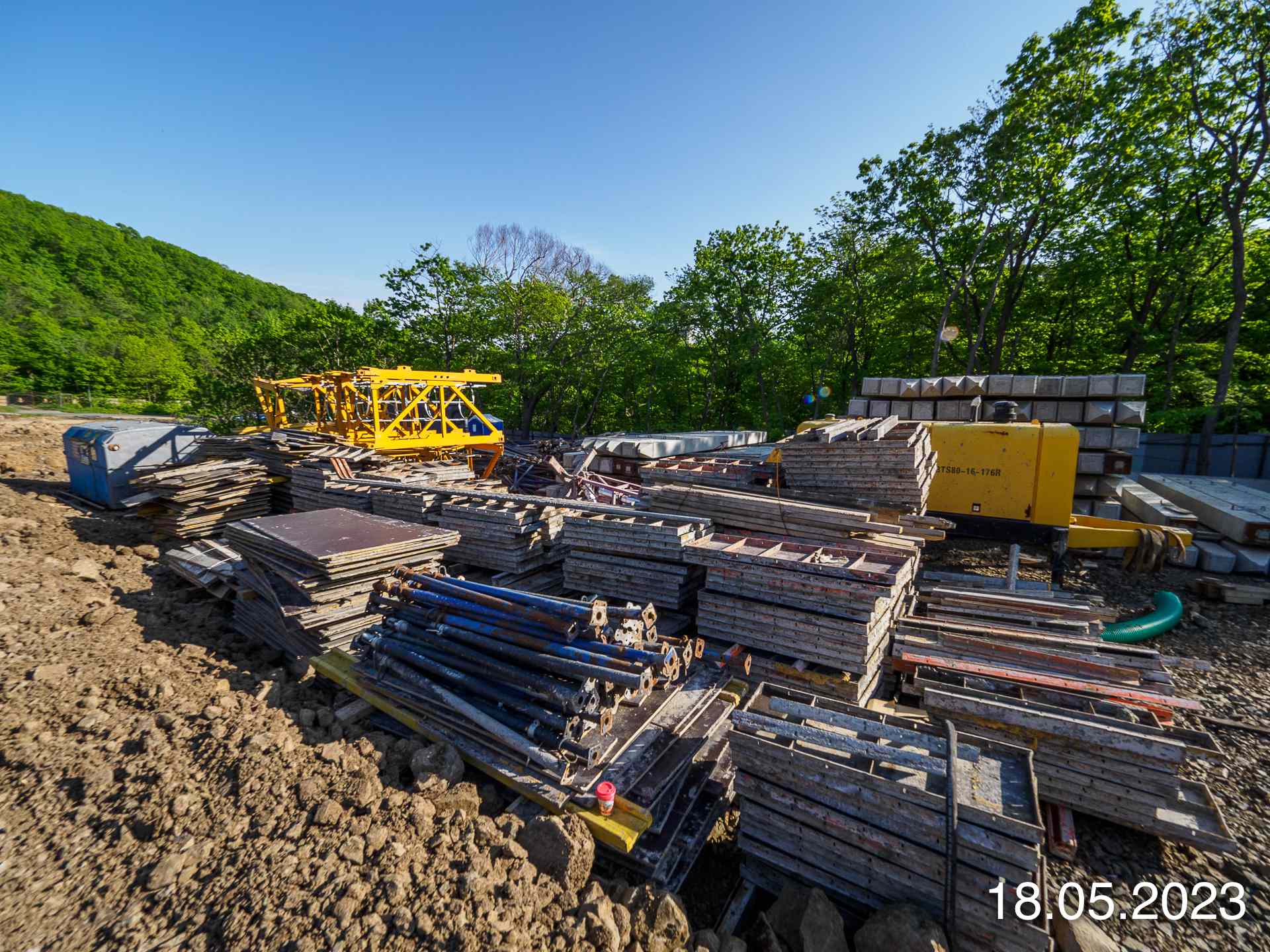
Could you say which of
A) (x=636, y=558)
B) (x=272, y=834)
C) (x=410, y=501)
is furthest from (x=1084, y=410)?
(x=272, y=834)

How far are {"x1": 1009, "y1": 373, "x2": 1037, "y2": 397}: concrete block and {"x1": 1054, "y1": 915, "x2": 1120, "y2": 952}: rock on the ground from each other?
11.1 meters

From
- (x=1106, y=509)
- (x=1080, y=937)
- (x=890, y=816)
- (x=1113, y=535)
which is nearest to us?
(x=1080, y=937)

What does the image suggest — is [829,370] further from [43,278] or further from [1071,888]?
[43,278]

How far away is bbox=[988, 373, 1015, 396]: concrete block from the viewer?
11.4 meters

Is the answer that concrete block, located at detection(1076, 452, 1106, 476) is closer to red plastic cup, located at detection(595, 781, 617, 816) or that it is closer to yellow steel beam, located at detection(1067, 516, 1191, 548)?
yellow steel beam, located at detection(1067, 516, 1191, 548)

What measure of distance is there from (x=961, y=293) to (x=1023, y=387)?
12075 mm

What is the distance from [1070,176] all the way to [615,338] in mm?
18618

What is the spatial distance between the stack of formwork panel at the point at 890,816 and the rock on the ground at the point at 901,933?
0.59ft

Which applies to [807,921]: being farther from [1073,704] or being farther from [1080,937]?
[1073,704]

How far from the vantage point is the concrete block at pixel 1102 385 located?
1034 centimetres

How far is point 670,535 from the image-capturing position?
243 inches

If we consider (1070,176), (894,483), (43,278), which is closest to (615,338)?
(1070,176)

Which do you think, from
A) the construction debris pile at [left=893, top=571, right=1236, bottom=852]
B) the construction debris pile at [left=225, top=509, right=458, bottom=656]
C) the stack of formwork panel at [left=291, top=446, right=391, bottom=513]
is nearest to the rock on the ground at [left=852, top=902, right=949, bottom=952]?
the construction debris pile at [left=893, top=571, right=1236, bottom=852]

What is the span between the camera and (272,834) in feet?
11.0
